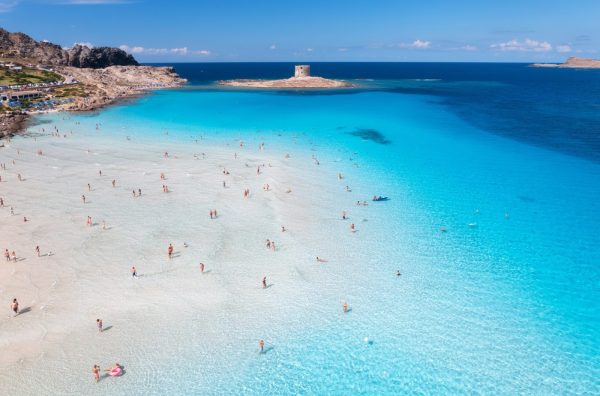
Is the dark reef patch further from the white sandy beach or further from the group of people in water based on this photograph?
the group of people in water

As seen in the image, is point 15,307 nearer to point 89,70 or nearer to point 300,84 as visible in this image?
point 300,84

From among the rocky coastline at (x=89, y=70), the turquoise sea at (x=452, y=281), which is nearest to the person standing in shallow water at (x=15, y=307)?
the turquoise sea at (x=452, y=281)

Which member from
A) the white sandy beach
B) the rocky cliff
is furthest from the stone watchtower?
the white sandy beach

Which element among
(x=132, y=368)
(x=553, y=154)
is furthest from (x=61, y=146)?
(x=553, y=154)

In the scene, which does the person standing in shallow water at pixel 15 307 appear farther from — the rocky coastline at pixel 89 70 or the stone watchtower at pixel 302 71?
the stone watchtower at pixel 302 71

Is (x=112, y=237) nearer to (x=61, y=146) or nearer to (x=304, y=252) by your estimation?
(x=304, y=252)

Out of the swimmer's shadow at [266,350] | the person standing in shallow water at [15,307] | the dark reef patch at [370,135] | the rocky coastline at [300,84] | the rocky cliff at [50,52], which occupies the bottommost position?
the swimmer's shadow at [266,350]
